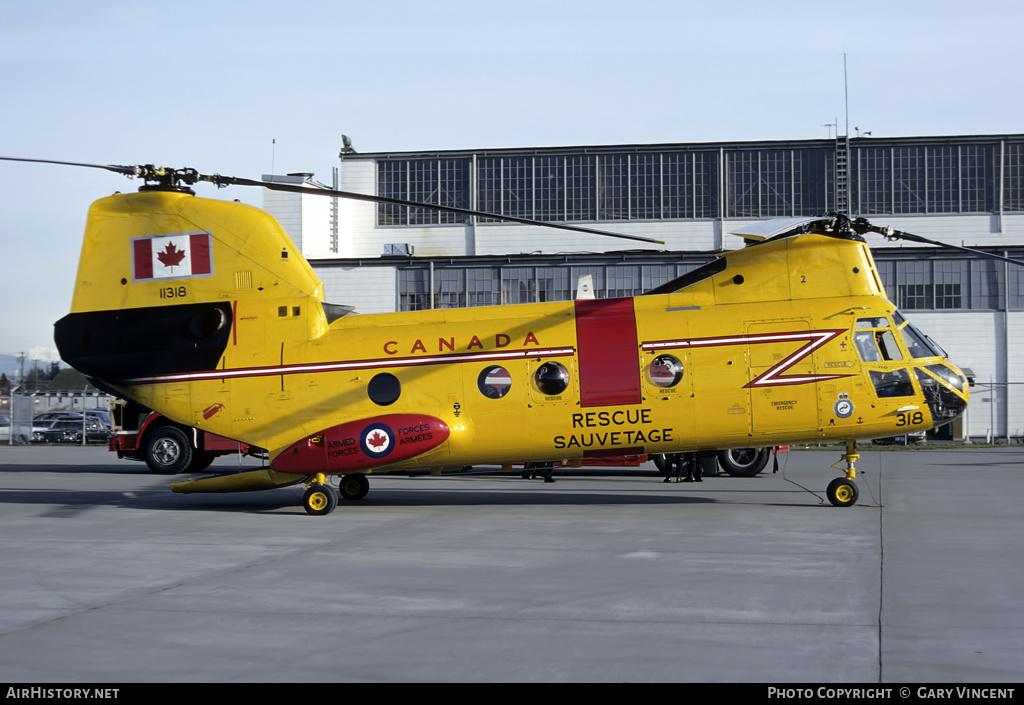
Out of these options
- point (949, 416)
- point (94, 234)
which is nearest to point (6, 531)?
point (94, 234)

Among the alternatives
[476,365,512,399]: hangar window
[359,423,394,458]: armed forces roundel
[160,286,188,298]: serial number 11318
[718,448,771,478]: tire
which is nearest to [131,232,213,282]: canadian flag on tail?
[160,286,188,298]: serial number 11318

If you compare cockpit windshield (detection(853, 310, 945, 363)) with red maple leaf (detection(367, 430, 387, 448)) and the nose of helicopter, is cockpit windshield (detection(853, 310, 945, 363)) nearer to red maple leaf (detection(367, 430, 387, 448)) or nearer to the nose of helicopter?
the nose of helicopter

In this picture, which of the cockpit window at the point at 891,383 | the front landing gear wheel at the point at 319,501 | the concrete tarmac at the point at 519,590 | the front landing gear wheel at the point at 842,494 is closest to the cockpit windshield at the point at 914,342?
the cockpit window at the point at 891,383

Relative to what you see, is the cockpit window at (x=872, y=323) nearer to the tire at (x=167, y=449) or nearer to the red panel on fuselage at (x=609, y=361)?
the red panel on fuselage at (x=609, y=361)

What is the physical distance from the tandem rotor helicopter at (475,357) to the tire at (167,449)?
27.9 feet

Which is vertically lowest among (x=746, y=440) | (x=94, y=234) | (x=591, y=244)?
(x=746, y=440)

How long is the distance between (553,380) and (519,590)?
6601 millimetres

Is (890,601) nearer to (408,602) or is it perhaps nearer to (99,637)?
(408,602)

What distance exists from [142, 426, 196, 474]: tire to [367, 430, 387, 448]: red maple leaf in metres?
11.0

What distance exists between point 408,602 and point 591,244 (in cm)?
4093

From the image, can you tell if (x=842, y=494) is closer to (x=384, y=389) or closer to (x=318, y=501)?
(x=384, y=389)

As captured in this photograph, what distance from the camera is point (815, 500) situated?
1652cm

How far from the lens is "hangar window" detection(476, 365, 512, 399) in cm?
1527

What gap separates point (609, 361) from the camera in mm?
15133
